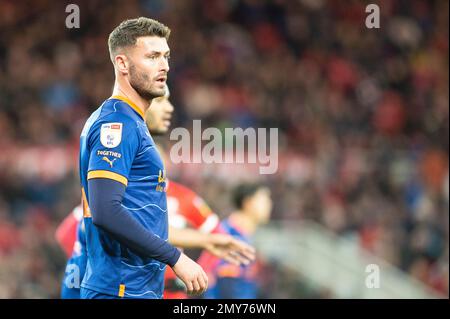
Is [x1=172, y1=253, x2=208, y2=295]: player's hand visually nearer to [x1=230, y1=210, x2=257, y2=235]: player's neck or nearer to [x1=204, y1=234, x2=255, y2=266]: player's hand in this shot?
[x1=204, y1=234, x2=255, y2=266]: player's hand

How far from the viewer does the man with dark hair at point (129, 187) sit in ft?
11.9

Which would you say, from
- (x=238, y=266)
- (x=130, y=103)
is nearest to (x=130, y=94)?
(x=130, y=103)

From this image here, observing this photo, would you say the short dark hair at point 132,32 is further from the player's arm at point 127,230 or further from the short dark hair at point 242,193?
the short dark hair at point 242,193

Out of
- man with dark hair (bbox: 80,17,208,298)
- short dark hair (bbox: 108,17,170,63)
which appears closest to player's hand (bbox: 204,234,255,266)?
man with dark hair (bbox: 80,17,208,298)

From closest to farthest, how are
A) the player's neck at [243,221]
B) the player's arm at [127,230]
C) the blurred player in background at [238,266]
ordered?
the player's arm at [127,230] → the blurred player in background at [238,266] → the player's neck at [243,221]

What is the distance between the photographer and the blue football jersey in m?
3.71

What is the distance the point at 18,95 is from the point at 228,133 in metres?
2.78

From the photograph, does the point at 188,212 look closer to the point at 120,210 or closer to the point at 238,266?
the point at 238,266

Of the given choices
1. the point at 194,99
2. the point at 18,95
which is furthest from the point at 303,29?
the point at 18,95

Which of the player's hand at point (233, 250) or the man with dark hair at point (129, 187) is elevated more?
the man with dark hair at point (129, 187)

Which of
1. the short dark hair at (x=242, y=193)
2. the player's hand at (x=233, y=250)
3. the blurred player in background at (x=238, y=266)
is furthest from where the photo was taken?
the short dark hair at (x=242, y=193)

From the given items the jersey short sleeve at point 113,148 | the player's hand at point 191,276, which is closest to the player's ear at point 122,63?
the jersey short sleeve at point 113,148

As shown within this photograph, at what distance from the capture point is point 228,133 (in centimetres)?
1123
